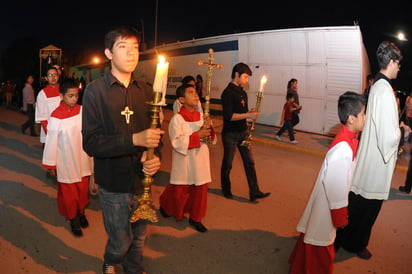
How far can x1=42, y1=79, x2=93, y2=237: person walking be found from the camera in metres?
4.19

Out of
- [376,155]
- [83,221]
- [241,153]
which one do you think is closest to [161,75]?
[376,155]

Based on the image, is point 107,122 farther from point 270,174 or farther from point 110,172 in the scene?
point 270,174

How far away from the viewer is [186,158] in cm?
442

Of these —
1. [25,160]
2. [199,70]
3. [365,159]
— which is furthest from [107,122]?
[199,70]

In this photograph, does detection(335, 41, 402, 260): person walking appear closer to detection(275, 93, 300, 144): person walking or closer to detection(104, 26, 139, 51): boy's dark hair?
detection(104, 26, 139, 51): boy's dark hair

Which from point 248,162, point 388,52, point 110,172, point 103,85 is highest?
point 388,52

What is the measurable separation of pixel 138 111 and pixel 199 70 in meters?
15.8

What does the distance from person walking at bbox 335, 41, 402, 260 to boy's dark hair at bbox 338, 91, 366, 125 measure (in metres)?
0.48

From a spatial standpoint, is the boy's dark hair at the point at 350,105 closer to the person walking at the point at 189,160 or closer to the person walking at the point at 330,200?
the person walking at the point at 330,200

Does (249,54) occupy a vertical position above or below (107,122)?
above

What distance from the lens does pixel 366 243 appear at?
392cm

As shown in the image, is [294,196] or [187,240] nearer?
[187,240]

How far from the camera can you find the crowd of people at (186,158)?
2.45m

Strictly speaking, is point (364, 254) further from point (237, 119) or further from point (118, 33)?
point (118, 33)
